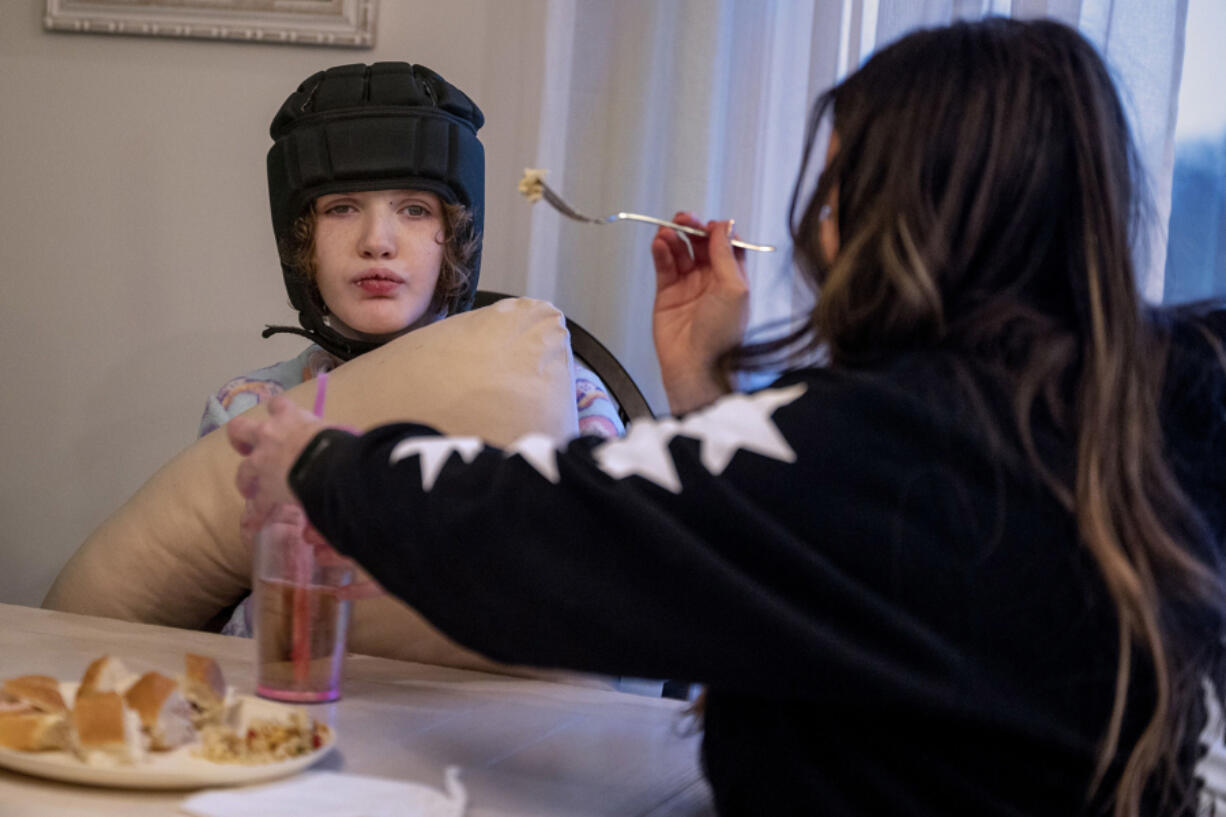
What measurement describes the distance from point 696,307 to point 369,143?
0.68 meters

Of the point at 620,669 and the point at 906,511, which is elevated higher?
the point at 906,511

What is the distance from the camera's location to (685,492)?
2.07ft

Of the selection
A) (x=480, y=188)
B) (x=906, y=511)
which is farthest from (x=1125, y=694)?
(x=480, y=188)

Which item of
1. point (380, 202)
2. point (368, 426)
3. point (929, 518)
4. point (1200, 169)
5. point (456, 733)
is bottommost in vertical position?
point (456, 733)

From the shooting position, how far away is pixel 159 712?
0.74 metres

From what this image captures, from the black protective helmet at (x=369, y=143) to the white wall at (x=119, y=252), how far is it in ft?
1.98

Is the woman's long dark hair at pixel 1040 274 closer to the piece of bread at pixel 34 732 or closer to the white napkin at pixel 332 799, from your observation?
the white napkin at pixel 332 799

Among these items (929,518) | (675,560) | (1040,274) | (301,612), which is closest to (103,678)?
(301,612)

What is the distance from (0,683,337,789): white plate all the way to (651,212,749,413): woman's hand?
452 mm

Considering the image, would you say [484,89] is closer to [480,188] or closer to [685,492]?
A: [480,188]

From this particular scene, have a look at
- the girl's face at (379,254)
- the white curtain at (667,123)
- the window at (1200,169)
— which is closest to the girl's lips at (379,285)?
the girl's face at (379,254)

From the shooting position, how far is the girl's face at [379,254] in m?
1.58

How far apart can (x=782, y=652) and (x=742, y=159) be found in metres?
1.44

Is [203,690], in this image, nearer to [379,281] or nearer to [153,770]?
[153,770]
